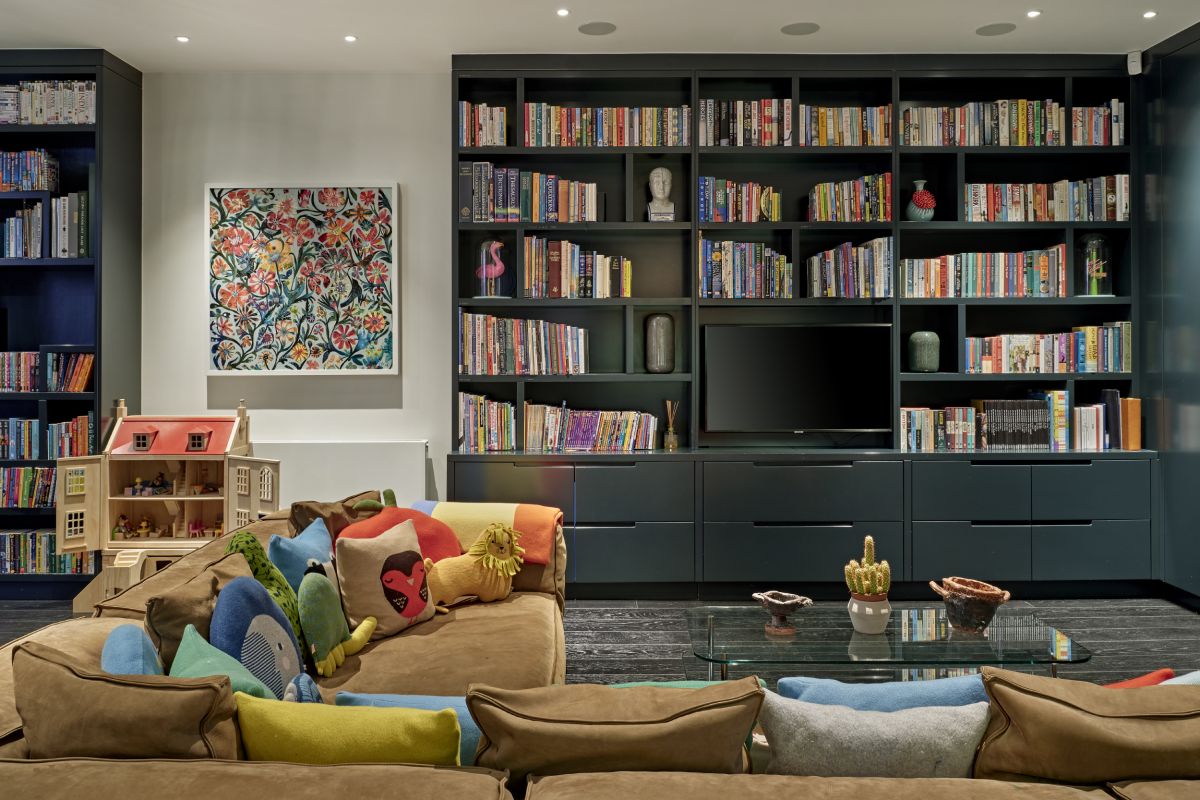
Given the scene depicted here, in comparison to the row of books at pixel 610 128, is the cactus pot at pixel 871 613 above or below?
below

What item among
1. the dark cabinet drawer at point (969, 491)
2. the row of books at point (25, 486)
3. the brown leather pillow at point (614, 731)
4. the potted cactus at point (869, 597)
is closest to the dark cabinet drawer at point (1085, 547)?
the dark cabinet drawer at point (969, 491)

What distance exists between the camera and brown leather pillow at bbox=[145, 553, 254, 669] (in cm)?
162

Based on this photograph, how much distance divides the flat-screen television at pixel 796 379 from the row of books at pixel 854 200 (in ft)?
1.88

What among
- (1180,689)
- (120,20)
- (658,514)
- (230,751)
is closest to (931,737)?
(1180,689)

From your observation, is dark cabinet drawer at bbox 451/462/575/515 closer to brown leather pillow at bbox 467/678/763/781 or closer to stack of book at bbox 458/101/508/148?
stack of book at bbox 458/101/508/148

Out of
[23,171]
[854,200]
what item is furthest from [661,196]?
[23,171]

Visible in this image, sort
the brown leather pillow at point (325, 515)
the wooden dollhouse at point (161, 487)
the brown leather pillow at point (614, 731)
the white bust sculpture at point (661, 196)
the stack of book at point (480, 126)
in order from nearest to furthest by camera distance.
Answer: the brown leather pillow at point (614, 731) → the brown leather pillow at point (325, 515) → the wooden dollhouse at point (161, 487) → the stack of book at point (480, 126) → the white bust sculpture at point (661, 196)

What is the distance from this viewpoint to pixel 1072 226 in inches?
179

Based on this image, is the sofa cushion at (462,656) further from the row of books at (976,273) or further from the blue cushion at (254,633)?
the row of books at (976,273)

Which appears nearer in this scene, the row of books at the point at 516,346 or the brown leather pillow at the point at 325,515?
the brown leather pillow at the point at 325,515

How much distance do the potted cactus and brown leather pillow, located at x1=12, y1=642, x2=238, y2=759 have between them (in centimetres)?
191

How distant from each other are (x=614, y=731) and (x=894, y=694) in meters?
0.45

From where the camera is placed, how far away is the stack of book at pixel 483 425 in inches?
179

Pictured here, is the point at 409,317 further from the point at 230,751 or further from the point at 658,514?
the point at 230,751
